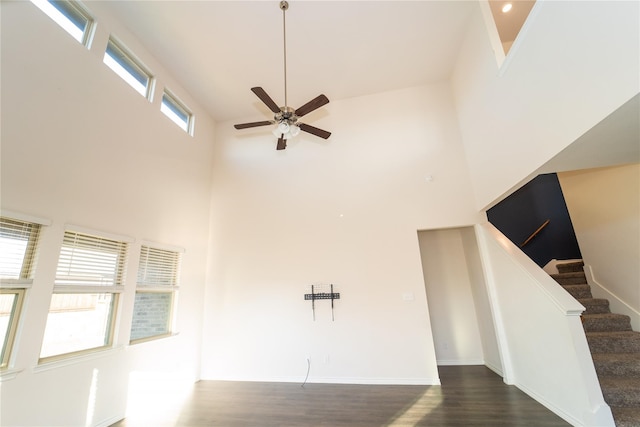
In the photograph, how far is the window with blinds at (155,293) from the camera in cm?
360

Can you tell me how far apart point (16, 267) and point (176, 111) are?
3374 millimetres

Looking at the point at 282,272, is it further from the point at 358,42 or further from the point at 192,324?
the point at 358,42

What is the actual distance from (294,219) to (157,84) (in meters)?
3.12

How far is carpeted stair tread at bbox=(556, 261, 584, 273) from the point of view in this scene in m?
4.41

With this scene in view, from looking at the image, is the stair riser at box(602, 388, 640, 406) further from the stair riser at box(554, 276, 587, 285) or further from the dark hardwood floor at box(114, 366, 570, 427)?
the stair riser at box(554, 276, 587, 285)

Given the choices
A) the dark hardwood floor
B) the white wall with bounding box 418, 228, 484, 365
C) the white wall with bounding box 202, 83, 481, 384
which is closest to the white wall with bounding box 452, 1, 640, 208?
the white wall with bounding box 202, 83, 481, 384

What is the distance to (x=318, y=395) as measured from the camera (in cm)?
367

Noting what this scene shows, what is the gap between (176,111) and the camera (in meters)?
4.78

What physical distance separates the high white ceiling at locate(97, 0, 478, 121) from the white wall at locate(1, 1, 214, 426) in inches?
20.6

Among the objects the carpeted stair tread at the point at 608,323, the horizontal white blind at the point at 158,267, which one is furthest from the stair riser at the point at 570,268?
the horizontal white blind at the point at 158,267

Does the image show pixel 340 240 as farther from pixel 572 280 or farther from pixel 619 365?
pixel 572 280

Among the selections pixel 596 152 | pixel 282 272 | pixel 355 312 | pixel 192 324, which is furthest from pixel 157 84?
pixel 596 152

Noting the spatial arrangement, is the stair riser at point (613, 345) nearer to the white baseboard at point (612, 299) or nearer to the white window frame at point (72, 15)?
the white baseboard at point (612, 299)

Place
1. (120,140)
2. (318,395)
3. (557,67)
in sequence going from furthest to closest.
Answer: (318,395)
(120,140)
(557,67)
